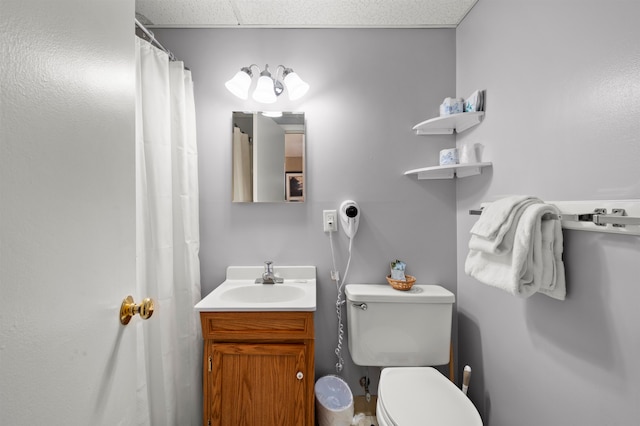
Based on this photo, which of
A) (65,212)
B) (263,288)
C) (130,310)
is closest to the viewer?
(65,212)

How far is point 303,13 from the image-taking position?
4.67 feet

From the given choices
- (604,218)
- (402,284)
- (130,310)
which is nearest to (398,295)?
(402,284)

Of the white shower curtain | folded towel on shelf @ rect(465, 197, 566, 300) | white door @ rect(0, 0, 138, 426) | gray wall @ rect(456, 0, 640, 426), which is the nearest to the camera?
white door @ rect(0, 0, 138, 426)

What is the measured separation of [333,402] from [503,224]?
1.16m

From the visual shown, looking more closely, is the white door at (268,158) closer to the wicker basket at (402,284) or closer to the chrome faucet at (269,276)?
the chrome faucet at (269,276)

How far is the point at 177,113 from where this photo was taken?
1356mm

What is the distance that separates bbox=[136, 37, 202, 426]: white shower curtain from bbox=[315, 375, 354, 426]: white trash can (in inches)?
25.6

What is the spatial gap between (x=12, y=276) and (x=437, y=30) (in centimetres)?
196

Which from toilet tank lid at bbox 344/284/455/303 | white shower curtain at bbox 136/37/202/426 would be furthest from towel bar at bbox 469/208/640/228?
white shower curtain at bbox 136/37/202/426

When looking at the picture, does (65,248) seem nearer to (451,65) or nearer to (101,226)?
(101,226)

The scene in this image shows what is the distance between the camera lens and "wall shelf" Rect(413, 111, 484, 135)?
1.32 meters

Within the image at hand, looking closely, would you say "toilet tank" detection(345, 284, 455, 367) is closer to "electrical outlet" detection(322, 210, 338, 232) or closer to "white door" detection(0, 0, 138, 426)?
"electrical outlet" detection(322, 210, 338, 232)

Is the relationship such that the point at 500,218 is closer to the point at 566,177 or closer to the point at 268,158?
the point at 566,177

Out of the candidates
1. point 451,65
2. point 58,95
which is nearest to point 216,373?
point 58,95
